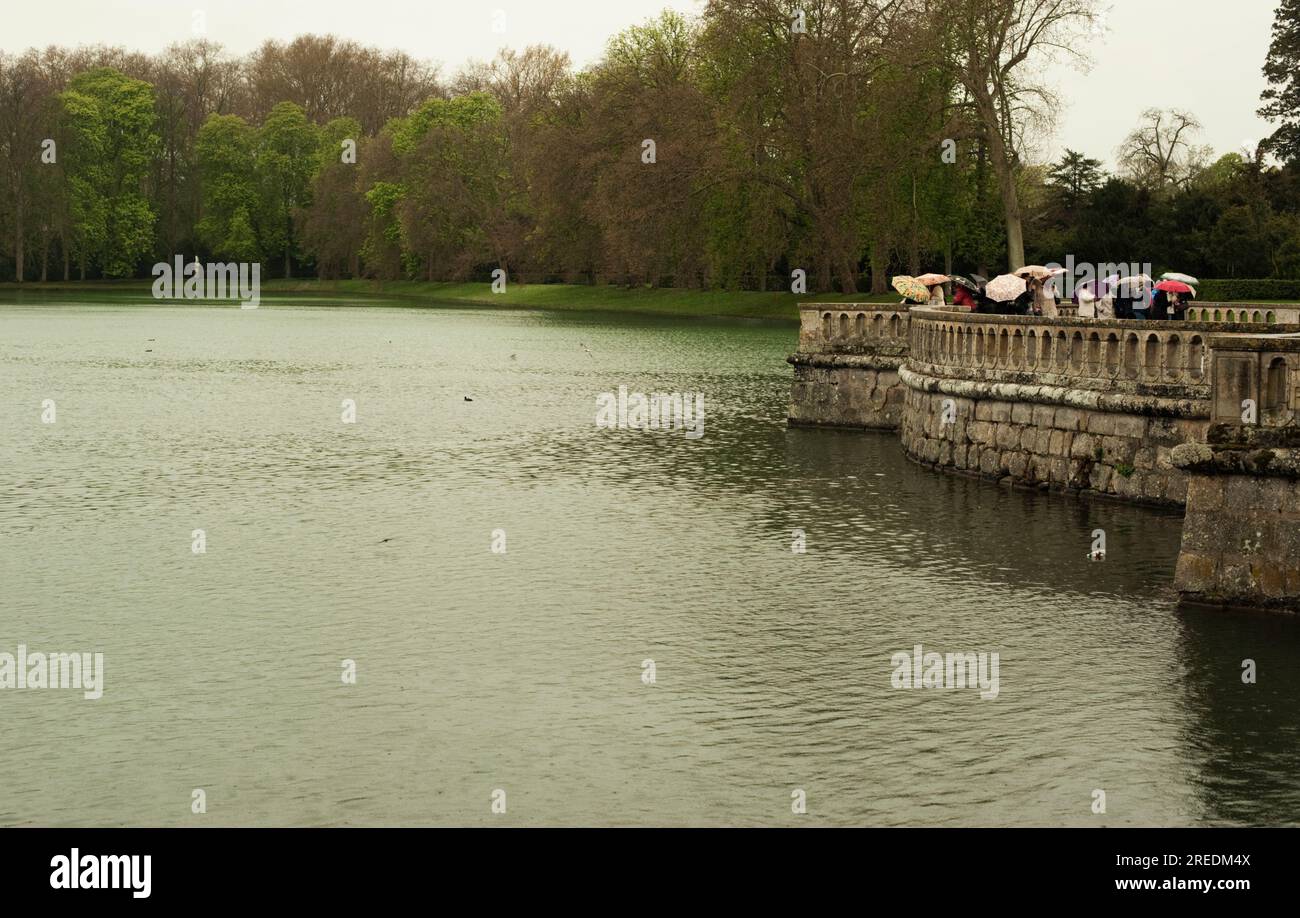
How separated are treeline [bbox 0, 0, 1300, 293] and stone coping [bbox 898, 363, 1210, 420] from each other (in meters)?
25.4

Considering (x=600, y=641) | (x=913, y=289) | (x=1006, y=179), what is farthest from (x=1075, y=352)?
(x=1006, y=179)

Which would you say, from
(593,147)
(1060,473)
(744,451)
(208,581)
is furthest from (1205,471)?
(593,147)

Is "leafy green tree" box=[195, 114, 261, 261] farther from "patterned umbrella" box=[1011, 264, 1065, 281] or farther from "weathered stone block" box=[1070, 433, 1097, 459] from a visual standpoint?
"weathered stone block" box=[1070, 433, 1097, 459]

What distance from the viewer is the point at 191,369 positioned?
4762cm

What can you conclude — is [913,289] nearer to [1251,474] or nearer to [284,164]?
[1251,474]

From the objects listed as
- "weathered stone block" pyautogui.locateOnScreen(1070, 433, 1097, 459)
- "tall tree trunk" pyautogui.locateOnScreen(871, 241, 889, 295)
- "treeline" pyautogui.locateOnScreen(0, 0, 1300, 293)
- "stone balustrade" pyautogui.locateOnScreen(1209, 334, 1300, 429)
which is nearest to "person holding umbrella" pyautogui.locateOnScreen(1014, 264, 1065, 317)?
"weathered stone block" pyautogui.locateOnScreen(1070, 433, 1097, 459)

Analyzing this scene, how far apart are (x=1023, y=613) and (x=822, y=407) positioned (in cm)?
1673

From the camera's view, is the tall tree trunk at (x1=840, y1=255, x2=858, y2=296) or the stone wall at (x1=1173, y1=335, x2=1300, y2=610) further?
the tall tree trunk at (x1=840, y1=255, x2=858, y2=296)

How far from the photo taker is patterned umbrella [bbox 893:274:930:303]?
33406 millimetres

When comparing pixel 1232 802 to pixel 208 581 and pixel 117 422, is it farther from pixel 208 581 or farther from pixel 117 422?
pixel 117 422

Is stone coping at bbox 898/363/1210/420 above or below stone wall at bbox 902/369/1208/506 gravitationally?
above

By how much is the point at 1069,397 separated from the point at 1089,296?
16.4 feet

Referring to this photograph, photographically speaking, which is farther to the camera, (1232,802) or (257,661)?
(257,661)

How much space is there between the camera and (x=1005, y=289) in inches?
1109
